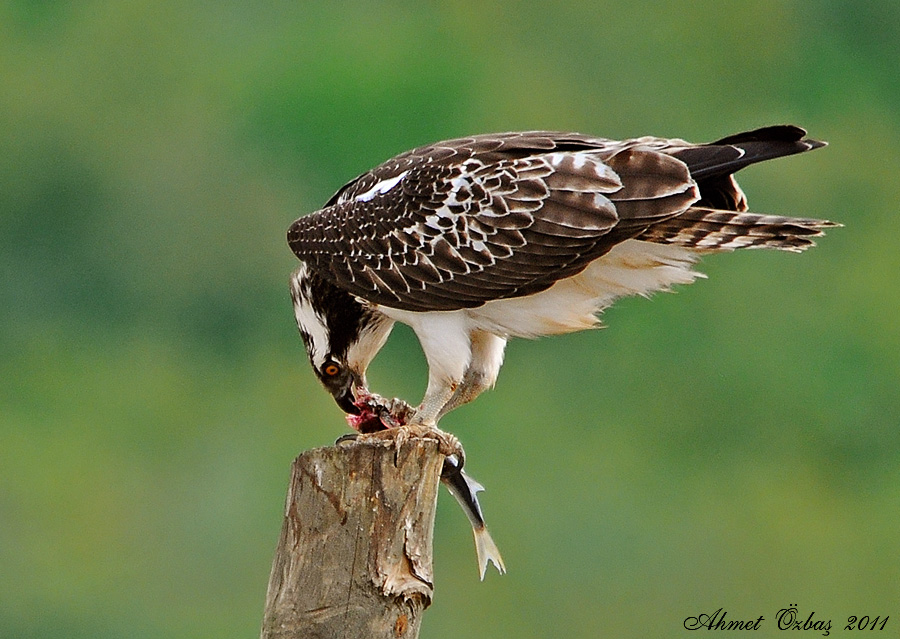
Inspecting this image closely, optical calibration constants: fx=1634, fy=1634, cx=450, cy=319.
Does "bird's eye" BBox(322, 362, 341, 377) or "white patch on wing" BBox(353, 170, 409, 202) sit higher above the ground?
"white patch on wing" BBox(353, 170, 409, 202)

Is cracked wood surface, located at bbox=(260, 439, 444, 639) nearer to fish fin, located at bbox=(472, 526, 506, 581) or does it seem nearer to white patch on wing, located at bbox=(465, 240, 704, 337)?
fish fin, located at bbox=(472, 526, 506, 581)

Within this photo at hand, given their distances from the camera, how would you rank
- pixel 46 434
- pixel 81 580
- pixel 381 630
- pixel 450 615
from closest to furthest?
pixel 381 630
pixel 450 615
pixel 81 580
pixel 46 434

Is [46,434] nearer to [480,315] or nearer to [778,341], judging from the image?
[778,341]

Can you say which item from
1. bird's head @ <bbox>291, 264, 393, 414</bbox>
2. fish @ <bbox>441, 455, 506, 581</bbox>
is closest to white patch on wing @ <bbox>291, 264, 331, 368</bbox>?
bird's head @ <bbox>291, 264, 393, 414</bbox>

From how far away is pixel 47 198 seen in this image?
2269 centimetres

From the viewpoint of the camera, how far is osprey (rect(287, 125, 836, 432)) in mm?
6797

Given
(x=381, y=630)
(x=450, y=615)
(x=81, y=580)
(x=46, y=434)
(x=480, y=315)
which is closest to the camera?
(x=381, y=630)

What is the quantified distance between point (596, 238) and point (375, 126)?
15193 mm

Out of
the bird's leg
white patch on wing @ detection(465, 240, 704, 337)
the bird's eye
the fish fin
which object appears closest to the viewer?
the fish fin

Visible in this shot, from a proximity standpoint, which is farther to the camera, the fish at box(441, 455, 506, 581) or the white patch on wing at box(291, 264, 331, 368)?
the white patch on wing at box(291, 264, 331, 368)

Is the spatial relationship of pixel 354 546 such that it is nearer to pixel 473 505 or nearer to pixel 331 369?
pixel 473 505

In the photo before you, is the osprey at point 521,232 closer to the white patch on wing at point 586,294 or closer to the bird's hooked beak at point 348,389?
the white patch on wing at point 586,294

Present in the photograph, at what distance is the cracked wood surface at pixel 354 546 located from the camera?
5.88 meters

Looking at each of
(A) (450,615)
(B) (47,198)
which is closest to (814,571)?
(A) (450,615)
